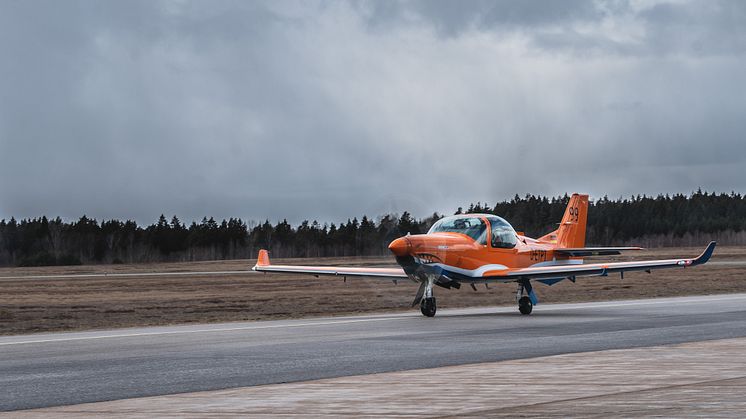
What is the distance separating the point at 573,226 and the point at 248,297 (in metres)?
18.0

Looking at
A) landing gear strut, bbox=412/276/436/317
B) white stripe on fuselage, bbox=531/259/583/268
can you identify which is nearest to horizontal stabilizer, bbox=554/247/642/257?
white stripe on fuselage, bbox=531/259/583/268

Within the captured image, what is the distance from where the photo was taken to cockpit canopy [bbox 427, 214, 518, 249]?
35.9 m

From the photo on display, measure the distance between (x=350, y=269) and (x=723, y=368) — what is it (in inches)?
931

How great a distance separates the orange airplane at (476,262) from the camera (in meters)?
34.2

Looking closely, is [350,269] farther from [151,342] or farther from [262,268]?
[151,342]

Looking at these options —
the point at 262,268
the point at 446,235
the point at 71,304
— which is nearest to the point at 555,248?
the point at 446,235

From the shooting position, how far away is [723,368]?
52.1 feet

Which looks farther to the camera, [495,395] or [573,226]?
[573,226]

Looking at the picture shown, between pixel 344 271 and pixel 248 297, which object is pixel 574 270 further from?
pixel 248 297

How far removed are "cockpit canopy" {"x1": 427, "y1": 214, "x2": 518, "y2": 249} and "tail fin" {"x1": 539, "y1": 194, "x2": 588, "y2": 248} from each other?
733 cm

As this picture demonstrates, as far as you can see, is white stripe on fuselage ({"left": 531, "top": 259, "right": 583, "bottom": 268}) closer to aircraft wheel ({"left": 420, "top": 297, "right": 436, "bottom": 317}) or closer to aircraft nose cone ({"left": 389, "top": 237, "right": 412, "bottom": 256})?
aircraft wheel ({"left": 420, "top": 297, "right": 436, "bottom": 317})

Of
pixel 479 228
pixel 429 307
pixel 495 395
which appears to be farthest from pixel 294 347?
pixel 479 228

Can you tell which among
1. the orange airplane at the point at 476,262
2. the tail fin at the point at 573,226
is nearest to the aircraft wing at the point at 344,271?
the orange airplane at the point at 476,262

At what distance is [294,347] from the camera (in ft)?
72.8
